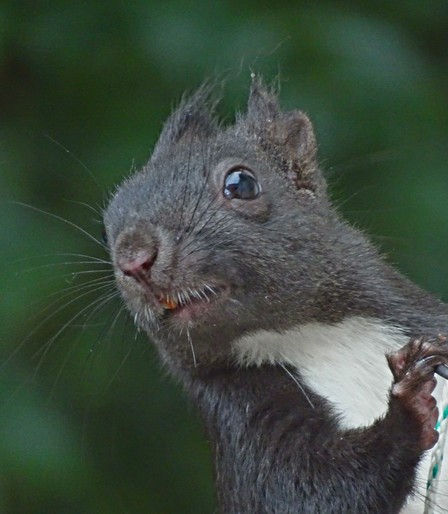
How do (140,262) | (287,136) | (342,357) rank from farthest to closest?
(287,136) < (342,357) < (140,262)

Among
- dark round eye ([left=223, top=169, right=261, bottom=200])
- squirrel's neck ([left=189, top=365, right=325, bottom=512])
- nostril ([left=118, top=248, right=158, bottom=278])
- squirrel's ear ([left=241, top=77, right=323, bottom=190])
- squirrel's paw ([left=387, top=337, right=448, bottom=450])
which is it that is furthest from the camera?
squirrel's ear ([left=241, top=77, right=323, bottom=190])

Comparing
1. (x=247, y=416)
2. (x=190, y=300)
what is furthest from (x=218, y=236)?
(x=247, y=416)

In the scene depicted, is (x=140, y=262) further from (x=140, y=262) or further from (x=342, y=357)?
(x=342, y=357)

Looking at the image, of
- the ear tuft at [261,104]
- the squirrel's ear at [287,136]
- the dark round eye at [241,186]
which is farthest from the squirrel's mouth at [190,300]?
the ear tuft at [261,104]

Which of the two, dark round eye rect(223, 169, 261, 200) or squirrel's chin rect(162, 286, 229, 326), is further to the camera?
dark round eye rect(223, 169, 261, 200)

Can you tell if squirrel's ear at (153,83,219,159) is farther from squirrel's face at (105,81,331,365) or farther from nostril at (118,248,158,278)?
nostril at (118,248,158,278)

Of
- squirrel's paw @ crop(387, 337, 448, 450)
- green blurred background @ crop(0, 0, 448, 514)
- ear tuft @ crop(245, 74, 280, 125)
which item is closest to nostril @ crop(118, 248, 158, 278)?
squirrel's paw @ crop(387, 337, 448, 450)

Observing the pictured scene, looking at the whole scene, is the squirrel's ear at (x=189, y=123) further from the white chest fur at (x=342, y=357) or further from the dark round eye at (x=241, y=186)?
the white chest fur at (x=342, y=357)
